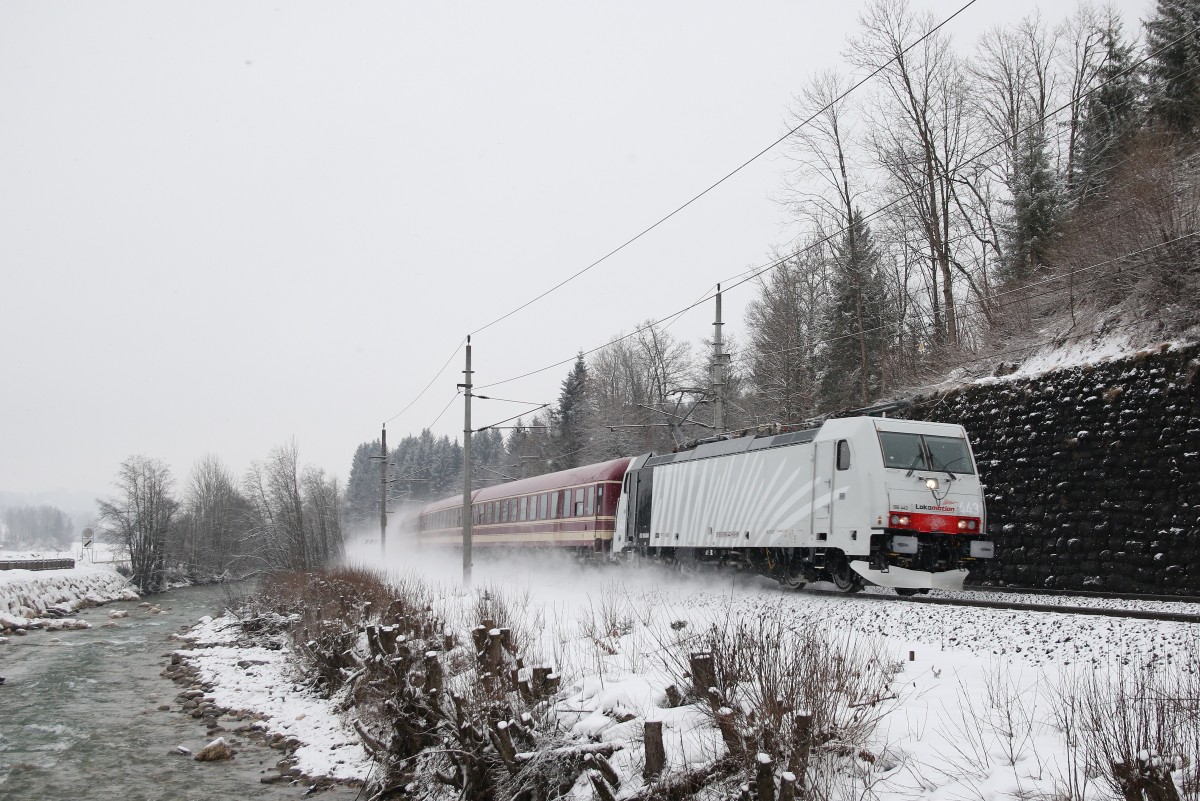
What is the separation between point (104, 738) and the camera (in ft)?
45.3

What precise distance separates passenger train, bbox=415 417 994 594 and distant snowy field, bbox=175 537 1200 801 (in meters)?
0.97

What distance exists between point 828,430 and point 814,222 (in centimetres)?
1901

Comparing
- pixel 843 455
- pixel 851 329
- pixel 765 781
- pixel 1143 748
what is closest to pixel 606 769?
pixel 765 781

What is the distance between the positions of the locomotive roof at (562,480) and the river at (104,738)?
38.1 ft

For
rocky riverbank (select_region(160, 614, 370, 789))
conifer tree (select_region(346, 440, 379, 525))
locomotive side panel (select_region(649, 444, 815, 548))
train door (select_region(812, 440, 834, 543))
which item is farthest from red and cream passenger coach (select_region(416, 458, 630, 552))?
conifer tree (select_region(346, 440, 379, 525))

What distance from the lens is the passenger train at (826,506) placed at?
13.3 metres

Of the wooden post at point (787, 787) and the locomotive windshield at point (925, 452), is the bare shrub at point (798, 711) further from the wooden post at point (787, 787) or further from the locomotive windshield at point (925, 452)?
the locomotive windshield at point (925, 452)

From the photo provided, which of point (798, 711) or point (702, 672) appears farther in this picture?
Answer: point (702, 672)

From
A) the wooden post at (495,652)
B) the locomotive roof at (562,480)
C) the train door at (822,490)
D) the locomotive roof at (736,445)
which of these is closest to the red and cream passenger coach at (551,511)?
the locomotive roof at (562,480)

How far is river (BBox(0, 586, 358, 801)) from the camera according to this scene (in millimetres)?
11047

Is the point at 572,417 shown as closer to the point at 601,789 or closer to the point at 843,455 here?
the point at 843,455

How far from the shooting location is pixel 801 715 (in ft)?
19.2

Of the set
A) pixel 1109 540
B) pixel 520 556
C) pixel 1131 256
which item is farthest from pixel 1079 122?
pixel 520 556

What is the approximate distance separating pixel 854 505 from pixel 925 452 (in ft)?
5.00
